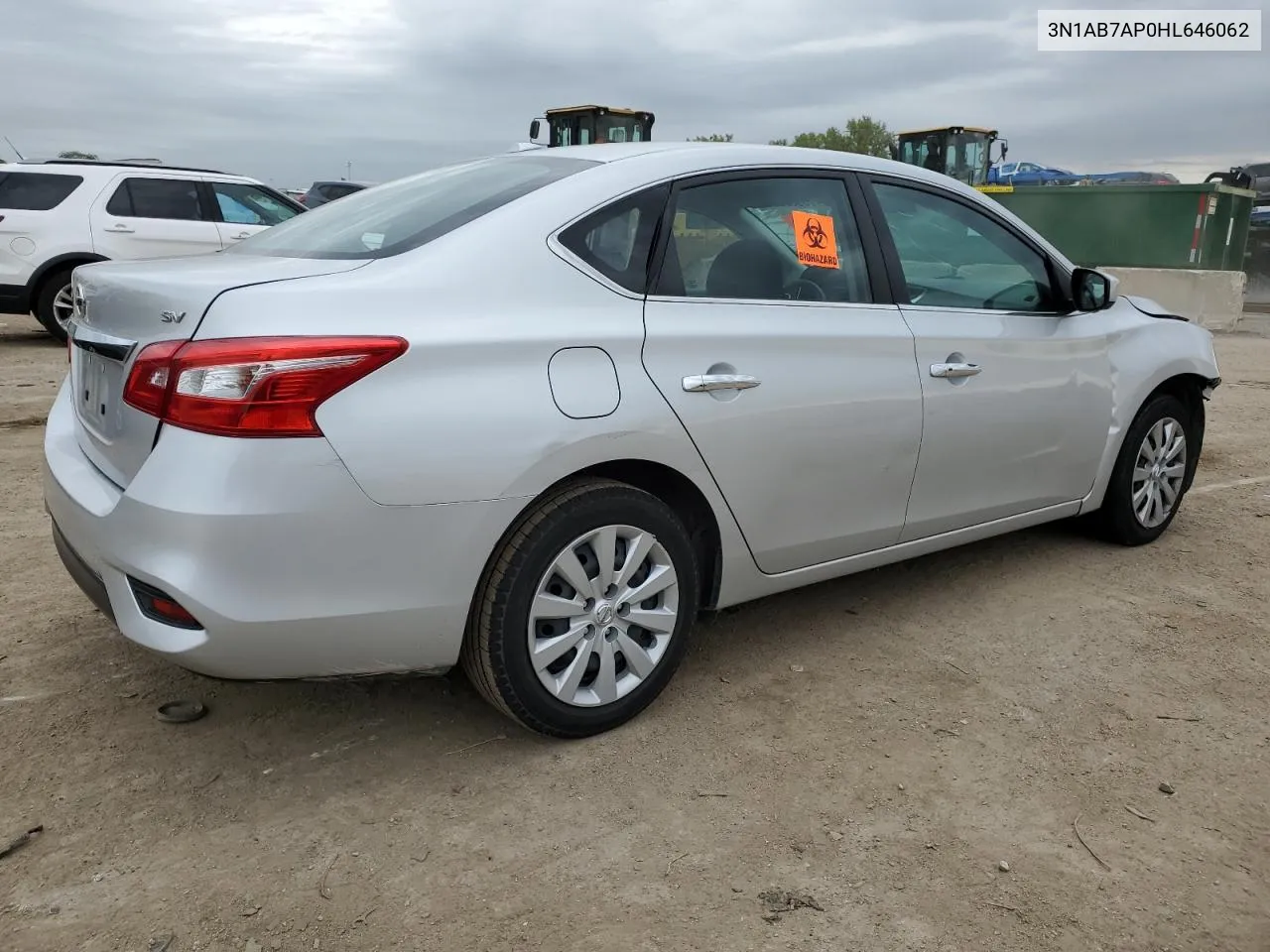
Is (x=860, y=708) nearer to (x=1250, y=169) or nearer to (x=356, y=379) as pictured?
(x=356, y=379)

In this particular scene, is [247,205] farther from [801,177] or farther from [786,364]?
[786,364]

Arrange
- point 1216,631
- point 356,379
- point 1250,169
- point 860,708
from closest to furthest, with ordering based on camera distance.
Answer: point 356,379
point 860,708
point 1216,631
point 1250,169

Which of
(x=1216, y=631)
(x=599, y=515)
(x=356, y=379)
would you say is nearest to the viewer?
(x=356, y=379)

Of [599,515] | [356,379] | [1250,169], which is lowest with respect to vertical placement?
[599,515]

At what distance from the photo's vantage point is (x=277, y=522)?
2273mm

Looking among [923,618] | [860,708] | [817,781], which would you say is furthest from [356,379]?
[923,618]

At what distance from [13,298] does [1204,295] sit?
14436 mm

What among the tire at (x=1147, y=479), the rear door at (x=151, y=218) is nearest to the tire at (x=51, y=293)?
the rear door at (x=151, y=218)

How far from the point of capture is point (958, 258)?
3.76 metres

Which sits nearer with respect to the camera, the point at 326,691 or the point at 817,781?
the point at 817,781

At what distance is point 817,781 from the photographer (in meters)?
2.72

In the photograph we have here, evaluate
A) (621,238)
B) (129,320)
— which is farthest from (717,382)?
(129,320)

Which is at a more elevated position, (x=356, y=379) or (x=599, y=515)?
(x=356, y=379)

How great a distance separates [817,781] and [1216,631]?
192 centimetres
